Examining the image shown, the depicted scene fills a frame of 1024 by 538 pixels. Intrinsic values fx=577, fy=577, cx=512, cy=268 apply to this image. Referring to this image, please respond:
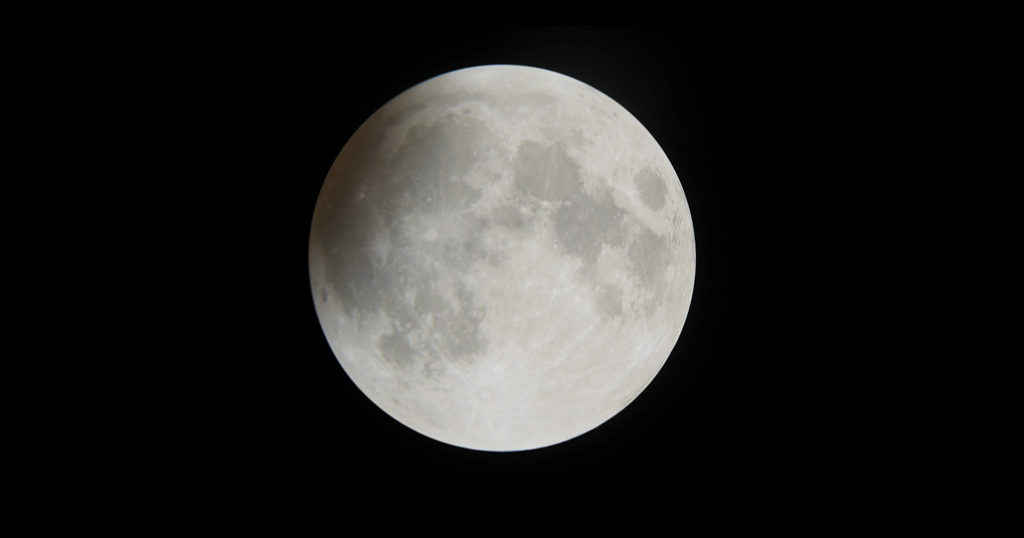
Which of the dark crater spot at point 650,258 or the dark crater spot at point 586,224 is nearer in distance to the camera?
the dark crater spot at point 586,224

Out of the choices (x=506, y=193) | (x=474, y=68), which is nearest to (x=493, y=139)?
(x=506, y=193)

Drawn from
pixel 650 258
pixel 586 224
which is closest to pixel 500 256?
pixel 586 224

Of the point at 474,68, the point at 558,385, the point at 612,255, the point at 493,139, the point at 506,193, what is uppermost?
the point at 474,68

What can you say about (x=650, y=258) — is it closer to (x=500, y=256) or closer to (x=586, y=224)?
(x=586, y=224)

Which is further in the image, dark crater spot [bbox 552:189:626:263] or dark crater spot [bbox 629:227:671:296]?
dark crater spot [bbox 629:227:671:296]

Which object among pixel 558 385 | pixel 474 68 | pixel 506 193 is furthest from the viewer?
pixel 474 68

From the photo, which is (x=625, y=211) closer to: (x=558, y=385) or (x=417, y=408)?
(x=558, y=385)

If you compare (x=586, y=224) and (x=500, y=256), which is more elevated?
(x=586, y=224)

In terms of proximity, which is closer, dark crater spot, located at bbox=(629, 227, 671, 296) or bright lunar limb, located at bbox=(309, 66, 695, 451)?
bright lunar limb, located at bbox=(309, 66, 695, 451)
